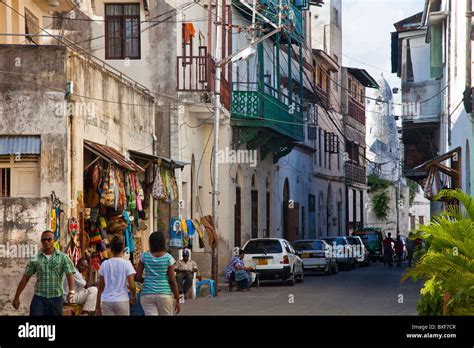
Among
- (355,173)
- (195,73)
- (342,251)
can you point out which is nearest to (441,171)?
(195,73)

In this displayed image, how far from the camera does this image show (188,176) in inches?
1350

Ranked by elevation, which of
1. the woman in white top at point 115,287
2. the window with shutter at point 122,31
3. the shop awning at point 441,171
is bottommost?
the woman in white top at point 115,287

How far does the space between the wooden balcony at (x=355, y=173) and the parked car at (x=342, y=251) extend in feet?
80.2

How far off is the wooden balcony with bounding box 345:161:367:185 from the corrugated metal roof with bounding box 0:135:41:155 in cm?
5137

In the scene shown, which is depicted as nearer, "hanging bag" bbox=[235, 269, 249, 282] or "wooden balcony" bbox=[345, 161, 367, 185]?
"hanging bag" bbox=[235, 269, 249, 282]

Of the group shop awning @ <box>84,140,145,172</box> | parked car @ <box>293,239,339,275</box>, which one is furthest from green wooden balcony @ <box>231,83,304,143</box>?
shop awning @ <box>84,140,145,172</box>

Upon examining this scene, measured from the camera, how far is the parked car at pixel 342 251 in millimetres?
45625

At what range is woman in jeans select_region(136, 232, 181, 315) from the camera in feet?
42.1

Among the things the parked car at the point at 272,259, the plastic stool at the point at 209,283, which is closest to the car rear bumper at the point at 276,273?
the parked car at the point at 272,259

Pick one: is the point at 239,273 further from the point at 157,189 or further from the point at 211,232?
the point at 157,189

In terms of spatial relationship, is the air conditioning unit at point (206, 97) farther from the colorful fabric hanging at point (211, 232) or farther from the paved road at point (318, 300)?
the paved road at point (318, 300)

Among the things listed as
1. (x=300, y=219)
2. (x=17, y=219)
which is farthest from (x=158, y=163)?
(x=300, y=219)

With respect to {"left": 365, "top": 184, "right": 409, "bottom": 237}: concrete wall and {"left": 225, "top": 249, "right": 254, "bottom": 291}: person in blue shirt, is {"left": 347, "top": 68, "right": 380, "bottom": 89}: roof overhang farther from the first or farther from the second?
{"left": 225, "top": 249, "right": 254, "bottom": 291}: person in blue shirt
